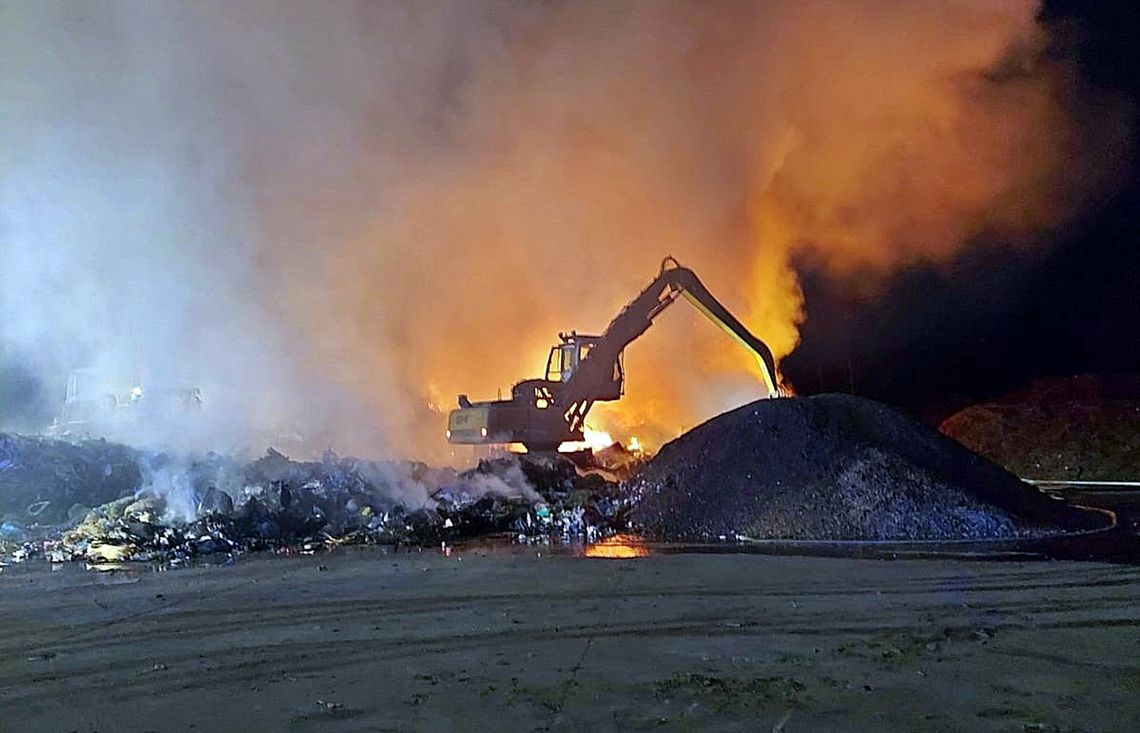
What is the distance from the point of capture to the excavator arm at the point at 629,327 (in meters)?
19.9

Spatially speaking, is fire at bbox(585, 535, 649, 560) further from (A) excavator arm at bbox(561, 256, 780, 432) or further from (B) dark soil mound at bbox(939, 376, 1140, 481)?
(B) dark soil mound at bbox(939, 376, 1140, 481)

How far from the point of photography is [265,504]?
43.0 feet

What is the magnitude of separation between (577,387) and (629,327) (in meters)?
1.69

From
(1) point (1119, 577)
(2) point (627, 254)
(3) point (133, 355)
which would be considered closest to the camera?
(1) point (1119, 577)

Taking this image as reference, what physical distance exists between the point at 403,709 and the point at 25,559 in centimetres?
898

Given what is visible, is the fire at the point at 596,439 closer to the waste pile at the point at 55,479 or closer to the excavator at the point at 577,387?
the excavator at the point at 577,387

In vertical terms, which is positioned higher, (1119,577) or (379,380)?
(379,380)

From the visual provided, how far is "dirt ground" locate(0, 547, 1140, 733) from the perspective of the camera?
4.28 meters

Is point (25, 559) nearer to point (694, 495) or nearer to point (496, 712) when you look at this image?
point (694, 495)

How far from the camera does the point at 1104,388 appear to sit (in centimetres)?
3619

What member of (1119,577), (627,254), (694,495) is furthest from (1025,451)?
(1119,577)

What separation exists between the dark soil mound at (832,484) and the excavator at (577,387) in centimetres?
570

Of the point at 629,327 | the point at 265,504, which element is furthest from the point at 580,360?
the point at 265,504

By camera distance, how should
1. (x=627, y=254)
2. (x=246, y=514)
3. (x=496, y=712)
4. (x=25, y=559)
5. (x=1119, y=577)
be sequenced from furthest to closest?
(x=627, y=254) → (x=246, y=514) → (x=25, y=559) → (x=1119, y=577) → (x=496, y=712)
